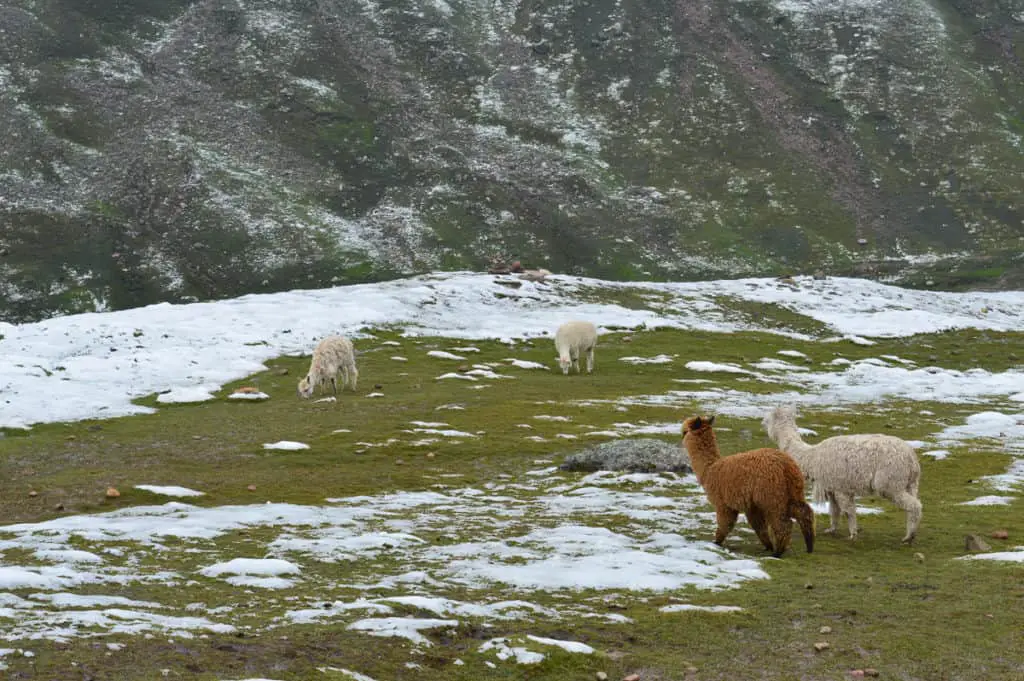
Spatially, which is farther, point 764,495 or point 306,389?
point 306,389

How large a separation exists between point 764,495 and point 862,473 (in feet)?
9.66

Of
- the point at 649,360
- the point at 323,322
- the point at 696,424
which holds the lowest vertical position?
the point at 649,360

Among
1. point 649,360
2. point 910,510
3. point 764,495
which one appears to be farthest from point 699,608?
point 649,360

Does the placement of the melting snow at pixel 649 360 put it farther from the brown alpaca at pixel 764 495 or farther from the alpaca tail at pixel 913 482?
the brown alpaca at pixel 764 495

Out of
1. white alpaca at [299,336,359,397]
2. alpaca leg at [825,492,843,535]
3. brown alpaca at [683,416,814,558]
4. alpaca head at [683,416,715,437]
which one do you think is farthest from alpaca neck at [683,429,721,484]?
white alpaca at [299,336,359,397]

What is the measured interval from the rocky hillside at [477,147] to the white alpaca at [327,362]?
8943 cm

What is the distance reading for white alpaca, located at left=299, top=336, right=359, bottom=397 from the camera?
40812 mm

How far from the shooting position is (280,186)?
15450 centimetres

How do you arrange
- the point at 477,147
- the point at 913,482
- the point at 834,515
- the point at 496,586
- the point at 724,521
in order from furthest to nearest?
1. the point at 477,147
2. the point at 834,515
3. the point at 913,482
4. the point at 724,521
5. the point at 496,586

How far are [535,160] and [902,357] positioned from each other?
11292cm

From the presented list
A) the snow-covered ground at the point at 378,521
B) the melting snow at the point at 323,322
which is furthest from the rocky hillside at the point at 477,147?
the snow-covered ground at the point at 378,521

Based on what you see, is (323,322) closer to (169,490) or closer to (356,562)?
(169,490)

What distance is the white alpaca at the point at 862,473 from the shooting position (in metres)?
17.7

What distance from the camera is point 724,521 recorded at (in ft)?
56.1
